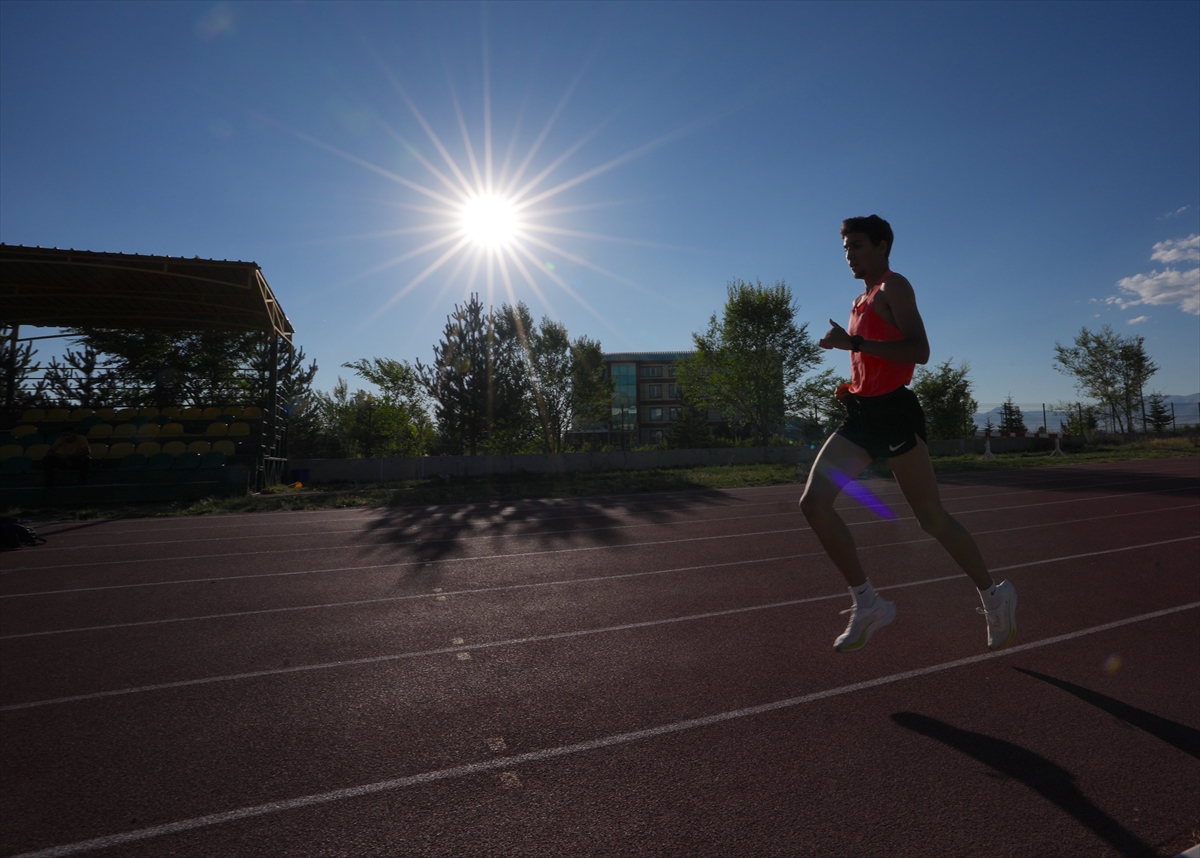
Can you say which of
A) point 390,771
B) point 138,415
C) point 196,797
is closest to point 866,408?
point 390,771

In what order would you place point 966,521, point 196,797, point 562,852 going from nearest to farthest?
point 562,852 < point 196,797 < point 966,521

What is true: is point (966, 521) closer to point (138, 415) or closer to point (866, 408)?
point (866, 408)

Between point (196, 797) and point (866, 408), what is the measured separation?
3.23m

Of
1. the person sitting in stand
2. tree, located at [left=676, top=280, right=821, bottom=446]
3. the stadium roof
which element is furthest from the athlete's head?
tree, located at [left=676, top=280, right=821, bottom=446]

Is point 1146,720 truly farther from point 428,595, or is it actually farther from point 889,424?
point 428,595

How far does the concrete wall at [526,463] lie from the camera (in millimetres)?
22531

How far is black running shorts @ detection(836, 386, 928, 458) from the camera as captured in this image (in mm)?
3158

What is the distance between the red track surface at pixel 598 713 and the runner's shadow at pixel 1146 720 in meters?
0.02

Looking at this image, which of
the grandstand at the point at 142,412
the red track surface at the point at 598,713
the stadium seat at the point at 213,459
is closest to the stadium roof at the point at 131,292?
the grandstand at the point at 142,412

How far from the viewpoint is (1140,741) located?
2600 mm

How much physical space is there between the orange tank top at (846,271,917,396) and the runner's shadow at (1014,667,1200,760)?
1676mm

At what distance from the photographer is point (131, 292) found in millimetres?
18172

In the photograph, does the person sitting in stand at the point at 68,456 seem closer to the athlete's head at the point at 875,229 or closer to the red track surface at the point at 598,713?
the red track surface at the point at 598,713

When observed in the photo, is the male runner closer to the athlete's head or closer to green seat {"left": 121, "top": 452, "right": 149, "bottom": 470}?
the athlete's head
